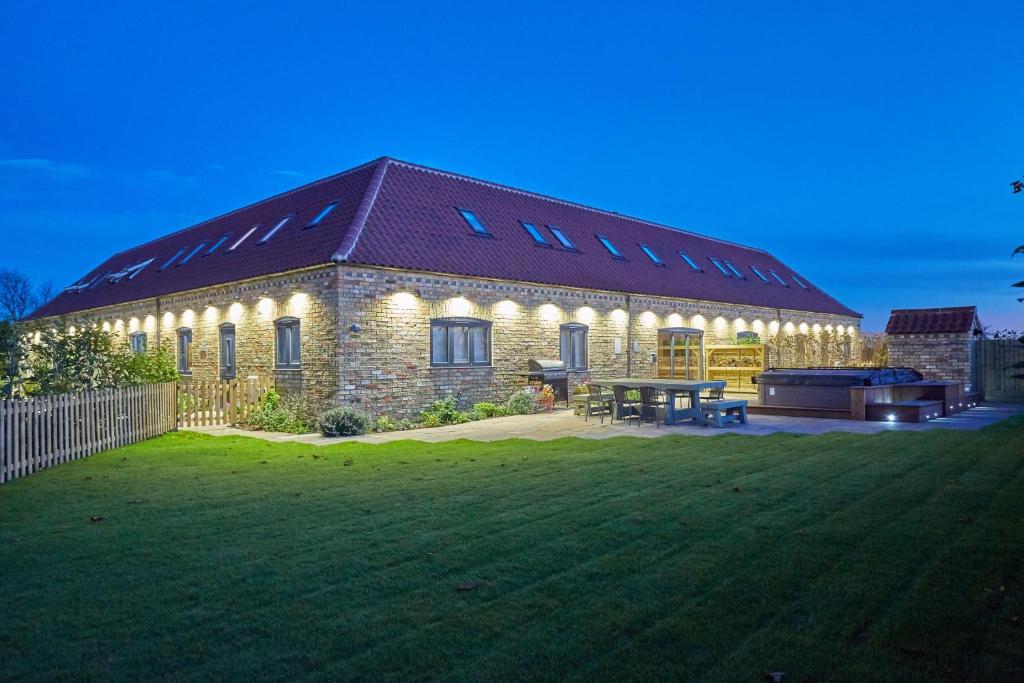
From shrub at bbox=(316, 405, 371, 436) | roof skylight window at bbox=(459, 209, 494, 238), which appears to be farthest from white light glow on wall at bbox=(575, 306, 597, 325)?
shrub at bbox=(316, 405, 371, 436)

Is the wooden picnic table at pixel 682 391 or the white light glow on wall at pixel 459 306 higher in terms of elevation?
the white light glow on wall at pixel 459 306

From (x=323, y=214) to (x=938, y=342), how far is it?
1871cm

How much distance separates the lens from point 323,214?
64.3ft

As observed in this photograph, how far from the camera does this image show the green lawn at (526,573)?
3.88 m

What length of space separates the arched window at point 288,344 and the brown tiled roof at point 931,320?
17.9 metres

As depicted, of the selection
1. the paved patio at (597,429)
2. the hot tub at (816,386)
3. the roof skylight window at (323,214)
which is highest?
the roof skylight window at (323,214)

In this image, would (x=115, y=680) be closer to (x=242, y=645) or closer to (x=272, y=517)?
(x=242, y=645)

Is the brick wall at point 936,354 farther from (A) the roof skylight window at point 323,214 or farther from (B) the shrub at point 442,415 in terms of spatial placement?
(A) the roof skylight window at point 323,214

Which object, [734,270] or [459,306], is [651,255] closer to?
[734,270]

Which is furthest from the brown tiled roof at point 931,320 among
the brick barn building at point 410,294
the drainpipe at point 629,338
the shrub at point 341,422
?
the shrub at point 341,422

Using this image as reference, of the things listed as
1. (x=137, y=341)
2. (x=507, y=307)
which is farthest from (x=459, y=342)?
(x=137, y=341)

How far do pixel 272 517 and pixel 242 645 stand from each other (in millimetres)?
3186

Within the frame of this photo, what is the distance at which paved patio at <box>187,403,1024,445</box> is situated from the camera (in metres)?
13.7

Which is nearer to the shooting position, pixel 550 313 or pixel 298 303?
pixel 298 303
